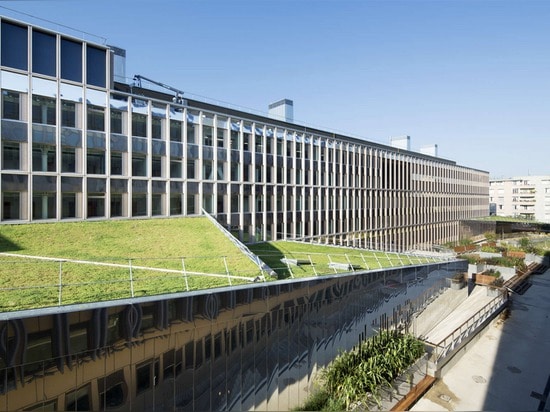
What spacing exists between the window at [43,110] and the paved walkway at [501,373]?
25205 millimetres

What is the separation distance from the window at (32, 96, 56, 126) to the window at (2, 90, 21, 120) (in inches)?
30.8

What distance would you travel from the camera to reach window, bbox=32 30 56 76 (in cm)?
2003

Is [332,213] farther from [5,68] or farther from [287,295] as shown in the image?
[5,68]

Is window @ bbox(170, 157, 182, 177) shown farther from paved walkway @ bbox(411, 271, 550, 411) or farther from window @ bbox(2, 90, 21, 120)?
paved walkway @ bbox(411, 271, 550, 411)

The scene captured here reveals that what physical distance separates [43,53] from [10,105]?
3.90 m

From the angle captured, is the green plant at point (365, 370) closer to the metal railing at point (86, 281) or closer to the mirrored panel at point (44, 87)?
the metal railing at point (86, 281)

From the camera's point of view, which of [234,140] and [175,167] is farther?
[234,140]

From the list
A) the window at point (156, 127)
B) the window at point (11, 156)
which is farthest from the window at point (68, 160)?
the window at point (156, 127)

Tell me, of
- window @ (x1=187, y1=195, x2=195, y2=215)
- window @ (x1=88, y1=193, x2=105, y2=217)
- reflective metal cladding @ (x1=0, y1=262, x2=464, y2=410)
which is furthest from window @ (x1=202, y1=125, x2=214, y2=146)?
reflective metal cladding @ (x1=0, y1=262, x2=464, y2=410)

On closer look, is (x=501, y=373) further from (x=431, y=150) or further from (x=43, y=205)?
(x=431, y=150)

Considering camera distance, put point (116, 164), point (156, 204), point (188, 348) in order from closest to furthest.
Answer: point (188, 348), point (116, 164), point (156, 204)

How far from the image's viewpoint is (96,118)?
2234cm

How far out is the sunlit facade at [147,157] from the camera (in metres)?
19.9

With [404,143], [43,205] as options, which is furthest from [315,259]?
[404,143]
